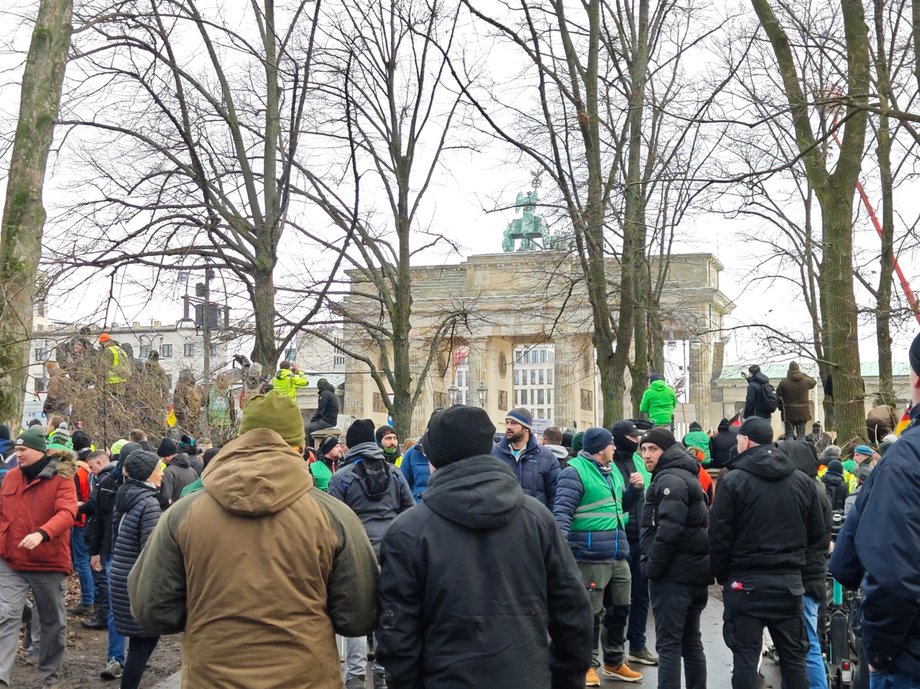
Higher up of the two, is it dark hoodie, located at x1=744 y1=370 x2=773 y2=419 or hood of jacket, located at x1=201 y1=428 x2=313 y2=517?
dark hoodie, located at x1=744 y1=370 x2=773 y2=419

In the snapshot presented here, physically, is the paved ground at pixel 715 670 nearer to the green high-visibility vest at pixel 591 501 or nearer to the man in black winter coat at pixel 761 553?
the green high-visibility vest at pixel 591 501

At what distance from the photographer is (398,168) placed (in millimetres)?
22547

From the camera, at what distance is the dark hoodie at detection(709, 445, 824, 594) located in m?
7.08

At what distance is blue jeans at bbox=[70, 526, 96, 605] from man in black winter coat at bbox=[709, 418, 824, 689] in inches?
308

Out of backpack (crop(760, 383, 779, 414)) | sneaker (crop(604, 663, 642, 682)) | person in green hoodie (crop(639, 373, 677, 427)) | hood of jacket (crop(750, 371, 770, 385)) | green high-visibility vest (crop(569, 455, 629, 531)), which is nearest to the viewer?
green high-visibility vest (crop(569, 455, 629, 531))

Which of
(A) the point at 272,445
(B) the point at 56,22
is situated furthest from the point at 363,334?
(A) the point at 272,445

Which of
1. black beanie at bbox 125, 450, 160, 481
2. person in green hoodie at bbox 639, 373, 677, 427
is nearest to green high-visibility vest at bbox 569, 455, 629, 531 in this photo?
black beanie at bbox 125, 450, 160, 481

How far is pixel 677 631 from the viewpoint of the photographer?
7559 millimetres

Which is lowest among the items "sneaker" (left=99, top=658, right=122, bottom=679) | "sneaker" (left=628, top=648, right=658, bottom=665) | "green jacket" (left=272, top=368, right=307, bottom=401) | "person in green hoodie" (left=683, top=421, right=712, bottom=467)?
"sneaker" (left=628, top=648, right=658, bottom=665)

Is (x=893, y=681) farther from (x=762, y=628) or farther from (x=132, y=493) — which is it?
(x=132, y=493)

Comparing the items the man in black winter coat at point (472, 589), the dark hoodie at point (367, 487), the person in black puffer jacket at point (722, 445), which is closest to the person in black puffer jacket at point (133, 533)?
the dark hoodie at point (367, 487)

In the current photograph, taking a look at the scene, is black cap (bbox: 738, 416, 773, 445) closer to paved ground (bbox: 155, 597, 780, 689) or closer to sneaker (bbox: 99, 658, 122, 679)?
paved ground (bbox: 155, 597, 780, 689)

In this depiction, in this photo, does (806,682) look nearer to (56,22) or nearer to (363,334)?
(56,22)

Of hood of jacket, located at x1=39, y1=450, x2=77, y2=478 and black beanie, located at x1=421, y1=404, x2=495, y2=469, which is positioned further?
hood of jacket, located at x1=39, y1=450, x2=77, y2=478
